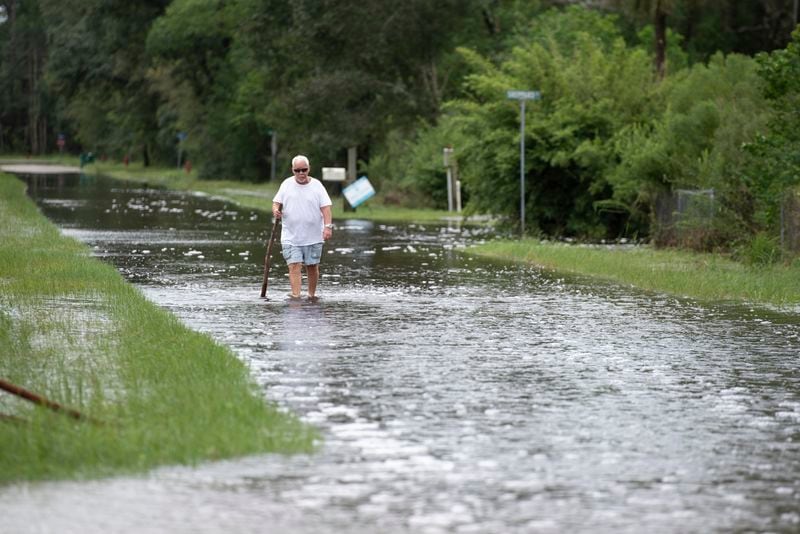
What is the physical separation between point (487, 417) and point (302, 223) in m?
9.40

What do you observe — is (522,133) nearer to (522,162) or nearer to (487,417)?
(522,162)

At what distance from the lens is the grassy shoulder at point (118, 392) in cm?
905

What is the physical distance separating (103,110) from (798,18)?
69002 millimetres

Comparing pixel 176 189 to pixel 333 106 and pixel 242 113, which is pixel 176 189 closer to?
pixel 242 113

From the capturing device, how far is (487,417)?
35.5 feet

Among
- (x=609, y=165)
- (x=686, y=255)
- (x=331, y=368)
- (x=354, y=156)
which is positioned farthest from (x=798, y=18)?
(x=331, y=368)

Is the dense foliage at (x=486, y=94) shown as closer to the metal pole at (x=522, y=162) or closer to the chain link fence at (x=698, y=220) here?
the chain link fence at (x=698, y=220)

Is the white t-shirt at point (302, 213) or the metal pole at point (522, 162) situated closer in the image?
the white t-shirt at point (302, 213)

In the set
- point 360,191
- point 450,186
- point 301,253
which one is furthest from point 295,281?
point 450,186

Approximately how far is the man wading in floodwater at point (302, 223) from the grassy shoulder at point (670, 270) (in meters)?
4.45

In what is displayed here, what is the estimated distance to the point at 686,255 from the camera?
27.1 metres

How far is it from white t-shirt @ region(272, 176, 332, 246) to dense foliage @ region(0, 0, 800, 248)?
6.68 metres

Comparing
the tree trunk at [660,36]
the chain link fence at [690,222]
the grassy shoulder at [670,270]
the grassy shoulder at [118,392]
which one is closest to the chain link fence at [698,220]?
the chain link fence at [690,222]

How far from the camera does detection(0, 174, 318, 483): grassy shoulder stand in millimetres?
9047
